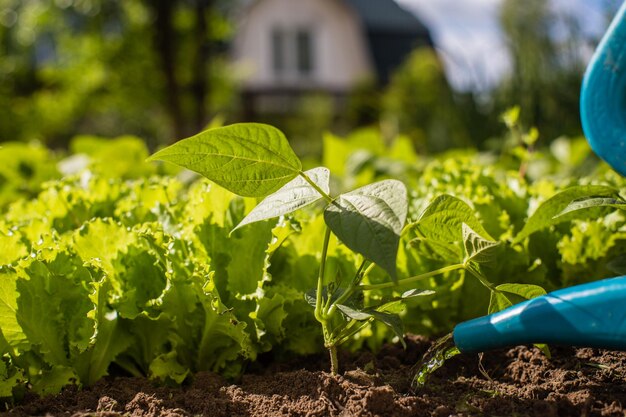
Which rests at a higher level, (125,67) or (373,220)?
(373,220)

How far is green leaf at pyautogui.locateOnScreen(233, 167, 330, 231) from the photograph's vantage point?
0.98 meters

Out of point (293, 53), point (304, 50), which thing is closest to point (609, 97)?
point (293, 53)

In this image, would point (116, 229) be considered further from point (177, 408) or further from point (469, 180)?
point (469, 180)

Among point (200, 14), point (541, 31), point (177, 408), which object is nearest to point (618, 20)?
point (177, 408)

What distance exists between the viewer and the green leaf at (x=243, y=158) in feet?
3.30

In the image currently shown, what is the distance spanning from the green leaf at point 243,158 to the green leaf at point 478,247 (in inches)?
10.8

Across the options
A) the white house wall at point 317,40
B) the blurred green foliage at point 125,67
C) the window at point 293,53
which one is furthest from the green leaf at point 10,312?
the window at point 293,53

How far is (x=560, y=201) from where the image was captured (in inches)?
46.4

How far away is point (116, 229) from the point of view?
1319 millimetres

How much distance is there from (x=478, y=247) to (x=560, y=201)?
7.6 inches

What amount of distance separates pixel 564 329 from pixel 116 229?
0.79m

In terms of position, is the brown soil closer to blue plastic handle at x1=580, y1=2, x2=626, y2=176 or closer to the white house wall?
blue plastic handle at x1=580, y1=2, x2=626, y2=176

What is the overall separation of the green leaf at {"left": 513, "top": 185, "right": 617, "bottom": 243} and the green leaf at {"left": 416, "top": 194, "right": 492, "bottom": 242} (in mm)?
151

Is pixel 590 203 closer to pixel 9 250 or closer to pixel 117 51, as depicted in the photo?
pixel 9 250
